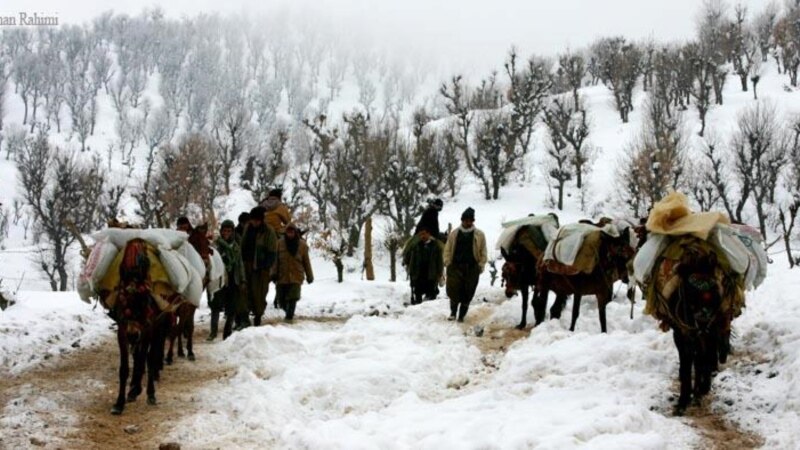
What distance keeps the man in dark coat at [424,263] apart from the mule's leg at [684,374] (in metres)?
7.33

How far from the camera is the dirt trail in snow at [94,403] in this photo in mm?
5230

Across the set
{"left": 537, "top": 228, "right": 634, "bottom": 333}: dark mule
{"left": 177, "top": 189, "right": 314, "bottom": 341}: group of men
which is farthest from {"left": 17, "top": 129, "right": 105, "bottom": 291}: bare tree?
{"left": 537, "top": 228, "right": 634, "bottom": 333}: dark mule

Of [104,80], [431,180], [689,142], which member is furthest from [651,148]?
[104,80]

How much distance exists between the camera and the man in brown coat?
37.1 feet

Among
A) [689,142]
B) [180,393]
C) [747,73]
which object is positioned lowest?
[180,393]

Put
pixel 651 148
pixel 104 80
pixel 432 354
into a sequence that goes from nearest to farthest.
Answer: pixel 432 354
pixel 651 148
pixel 104 80

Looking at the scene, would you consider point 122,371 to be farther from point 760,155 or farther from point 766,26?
point 766,26

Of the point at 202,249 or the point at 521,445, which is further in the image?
the point at 202,249

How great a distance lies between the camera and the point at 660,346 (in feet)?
21.9

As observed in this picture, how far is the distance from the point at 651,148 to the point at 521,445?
3522 centimetres

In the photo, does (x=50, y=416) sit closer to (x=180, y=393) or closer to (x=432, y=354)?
(x=180, y=393)

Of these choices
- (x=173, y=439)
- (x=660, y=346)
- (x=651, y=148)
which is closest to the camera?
(x=173, y=439)

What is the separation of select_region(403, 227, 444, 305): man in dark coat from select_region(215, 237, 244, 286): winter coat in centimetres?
400

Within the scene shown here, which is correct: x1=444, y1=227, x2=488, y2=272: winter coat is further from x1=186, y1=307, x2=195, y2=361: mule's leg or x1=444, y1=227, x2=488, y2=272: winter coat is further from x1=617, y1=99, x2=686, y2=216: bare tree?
x1=617, y1=99, x2=686, y2=216: bare tree
